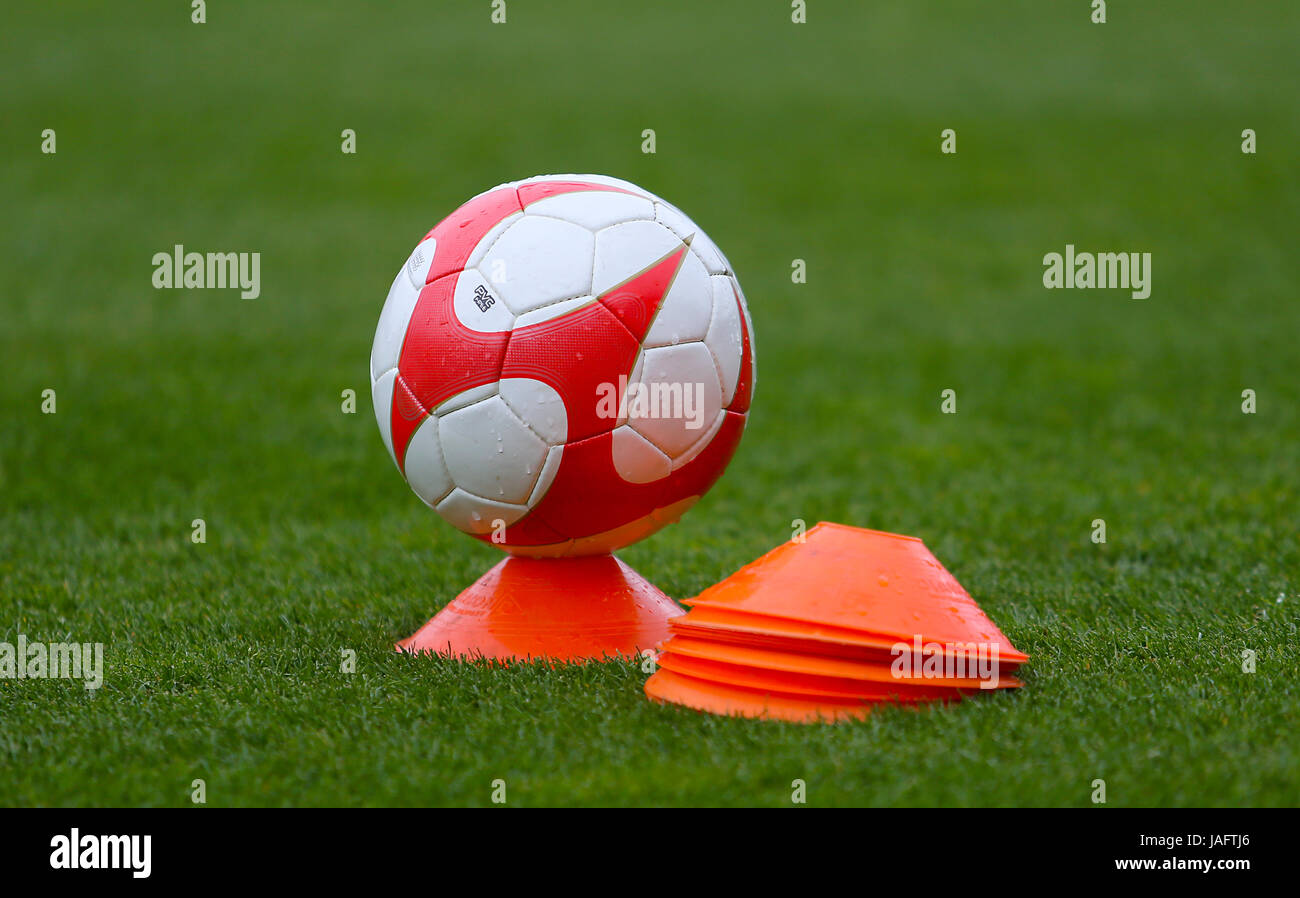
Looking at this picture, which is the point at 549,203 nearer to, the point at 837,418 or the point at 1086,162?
the point at 837,418

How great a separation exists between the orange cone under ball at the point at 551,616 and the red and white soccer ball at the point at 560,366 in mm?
181

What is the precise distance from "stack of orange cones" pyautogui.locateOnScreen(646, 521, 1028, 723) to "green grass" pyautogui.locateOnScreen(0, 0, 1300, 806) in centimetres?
18

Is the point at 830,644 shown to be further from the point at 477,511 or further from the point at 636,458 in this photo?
the point at 477,511

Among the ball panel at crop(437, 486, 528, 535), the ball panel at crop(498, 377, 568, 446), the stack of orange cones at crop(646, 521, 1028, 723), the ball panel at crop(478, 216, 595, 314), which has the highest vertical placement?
the ball panel at crop(478, 216, 595, 314)

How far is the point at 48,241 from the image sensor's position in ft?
46.4

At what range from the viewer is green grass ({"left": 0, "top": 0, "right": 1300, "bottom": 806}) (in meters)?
4.06

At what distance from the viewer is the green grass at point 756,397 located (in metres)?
4.06

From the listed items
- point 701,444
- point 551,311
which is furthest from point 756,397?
point 551,311

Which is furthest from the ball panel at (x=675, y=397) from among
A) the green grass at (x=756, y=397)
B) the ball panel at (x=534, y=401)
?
the green grass at (x=756, y=397)

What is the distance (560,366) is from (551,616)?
1036 mm

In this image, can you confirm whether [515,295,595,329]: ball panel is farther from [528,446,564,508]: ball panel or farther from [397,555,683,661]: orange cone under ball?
[397,555,683,661]: orange cone under ball

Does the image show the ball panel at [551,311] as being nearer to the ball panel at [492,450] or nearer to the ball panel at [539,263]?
the ball panel at [539,263]

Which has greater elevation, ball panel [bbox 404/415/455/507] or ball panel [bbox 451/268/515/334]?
Answer: ball panel [bbox 451/268/515/334]

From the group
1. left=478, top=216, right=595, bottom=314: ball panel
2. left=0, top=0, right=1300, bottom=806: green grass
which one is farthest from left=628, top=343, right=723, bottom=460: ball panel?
left=0, top=0, right=1300, bottom=806: green grass
